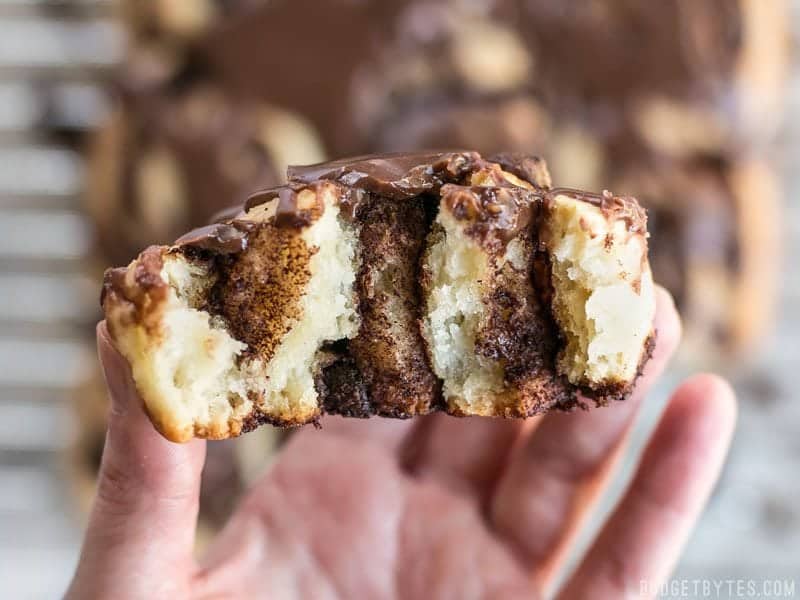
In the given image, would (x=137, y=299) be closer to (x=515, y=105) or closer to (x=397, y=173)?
(x=397, y=173)

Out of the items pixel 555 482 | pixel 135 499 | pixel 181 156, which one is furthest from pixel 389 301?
pixel 181 156

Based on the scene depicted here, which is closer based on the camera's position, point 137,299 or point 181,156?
point 137,299

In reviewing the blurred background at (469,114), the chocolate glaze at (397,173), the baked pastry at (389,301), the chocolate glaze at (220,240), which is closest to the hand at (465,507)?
the baked pastry at (389,301)

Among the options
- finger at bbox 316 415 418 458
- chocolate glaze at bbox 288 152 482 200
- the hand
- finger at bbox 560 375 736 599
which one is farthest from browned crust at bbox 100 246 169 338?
finger at bbox 560 375 736 599

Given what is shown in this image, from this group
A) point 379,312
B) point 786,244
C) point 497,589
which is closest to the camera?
point 379,312

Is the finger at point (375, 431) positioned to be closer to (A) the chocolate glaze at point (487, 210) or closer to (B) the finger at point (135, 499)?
(B) the finger at point (135, 499)

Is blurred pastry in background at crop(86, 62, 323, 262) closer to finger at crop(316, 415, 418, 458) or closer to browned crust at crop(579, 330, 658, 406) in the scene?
finger at crop(316, 415, 418, 458)

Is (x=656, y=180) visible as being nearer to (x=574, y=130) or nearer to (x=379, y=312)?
(x=574, y=130)

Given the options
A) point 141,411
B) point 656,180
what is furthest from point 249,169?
point 141,411
